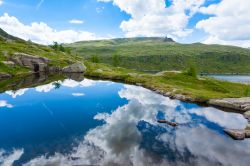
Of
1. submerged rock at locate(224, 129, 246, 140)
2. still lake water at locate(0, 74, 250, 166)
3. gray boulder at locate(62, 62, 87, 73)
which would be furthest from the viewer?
gray boulder at locate(62, 62, 87, 73)

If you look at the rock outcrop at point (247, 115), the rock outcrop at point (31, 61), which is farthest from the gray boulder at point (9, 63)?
the rock outcrop at point (247, 115)

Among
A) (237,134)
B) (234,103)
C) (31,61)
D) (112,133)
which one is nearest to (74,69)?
(31,61)

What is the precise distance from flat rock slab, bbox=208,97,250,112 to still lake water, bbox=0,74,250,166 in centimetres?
672

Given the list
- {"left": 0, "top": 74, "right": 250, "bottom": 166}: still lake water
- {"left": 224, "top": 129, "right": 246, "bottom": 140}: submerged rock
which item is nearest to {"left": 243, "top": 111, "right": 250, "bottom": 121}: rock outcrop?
{"left": 0, "top": 74, "right": 250, "bottom": 166}: still lake water

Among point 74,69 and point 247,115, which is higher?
point 74,69

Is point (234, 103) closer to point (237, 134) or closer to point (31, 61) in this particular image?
point (237, 134)

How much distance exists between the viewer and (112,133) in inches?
1842

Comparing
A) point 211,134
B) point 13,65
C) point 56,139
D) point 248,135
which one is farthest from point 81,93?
point 13,65

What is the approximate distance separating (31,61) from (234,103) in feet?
389

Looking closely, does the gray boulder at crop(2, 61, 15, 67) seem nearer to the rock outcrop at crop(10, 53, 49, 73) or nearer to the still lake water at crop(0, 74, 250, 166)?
the rock outcrop at crop(10, 53, 49, 73)

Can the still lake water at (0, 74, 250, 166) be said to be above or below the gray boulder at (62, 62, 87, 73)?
below

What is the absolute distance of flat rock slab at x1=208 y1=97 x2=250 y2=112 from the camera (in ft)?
243

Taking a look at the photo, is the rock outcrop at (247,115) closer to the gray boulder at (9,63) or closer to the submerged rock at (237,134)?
the submerged rock at (237,134)

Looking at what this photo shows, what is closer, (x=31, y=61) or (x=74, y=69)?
(x=31, y=61)
